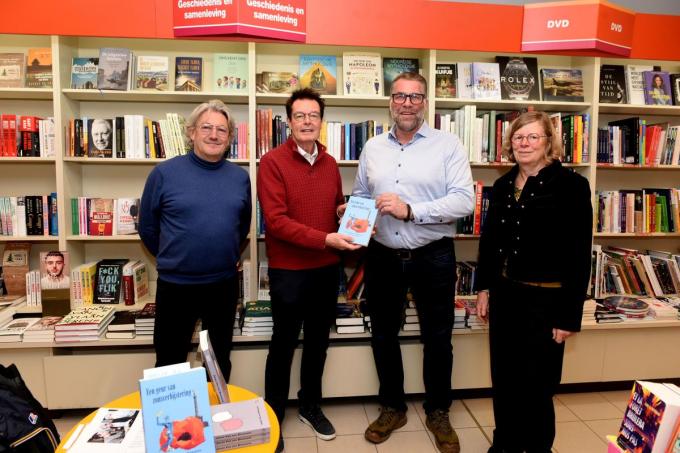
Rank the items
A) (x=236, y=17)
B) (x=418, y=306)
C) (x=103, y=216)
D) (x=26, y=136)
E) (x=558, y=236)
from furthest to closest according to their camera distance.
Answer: (x=103, y=216) < (x=26, y=136) < (x=236, y=17) < (x=418, y=306) < (x=558, y=236)

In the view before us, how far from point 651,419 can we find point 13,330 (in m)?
3.03

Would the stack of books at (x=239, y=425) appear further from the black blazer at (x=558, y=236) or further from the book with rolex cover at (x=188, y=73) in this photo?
the book with rolex cover at (x=188, y=73)

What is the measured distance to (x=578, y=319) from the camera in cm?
186

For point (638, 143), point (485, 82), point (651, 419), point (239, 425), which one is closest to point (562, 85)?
point (485, 82)

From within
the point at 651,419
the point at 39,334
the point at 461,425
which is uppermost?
the point at 651,419

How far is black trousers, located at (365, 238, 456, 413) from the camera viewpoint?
230 centimetres

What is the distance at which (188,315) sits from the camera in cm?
217

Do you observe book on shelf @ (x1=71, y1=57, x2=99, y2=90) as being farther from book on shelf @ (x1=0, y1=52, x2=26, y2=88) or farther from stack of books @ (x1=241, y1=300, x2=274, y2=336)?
stack of books @ (x1=241, y1=300, x2=274, y2=336)

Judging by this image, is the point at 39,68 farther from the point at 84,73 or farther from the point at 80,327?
the point at 80,327

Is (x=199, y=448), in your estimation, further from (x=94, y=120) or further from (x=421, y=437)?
(x=94, y=120)

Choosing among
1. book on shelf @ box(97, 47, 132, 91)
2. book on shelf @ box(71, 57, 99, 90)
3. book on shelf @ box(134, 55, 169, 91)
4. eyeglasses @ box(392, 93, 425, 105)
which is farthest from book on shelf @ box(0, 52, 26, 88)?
eyeglasses @ box(392, 93, 425, 105)

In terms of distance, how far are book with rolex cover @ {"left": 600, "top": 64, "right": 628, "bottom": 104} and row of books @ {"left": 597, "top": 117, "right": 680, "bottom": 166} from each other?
0.17m

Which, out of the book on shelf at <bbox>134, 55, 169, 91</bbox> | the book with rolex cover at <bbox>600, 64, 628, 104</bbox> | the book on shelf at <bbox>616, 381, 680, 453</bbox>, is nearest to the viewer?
the book on shelf at <bbox>616, 381, 680, 453</bbox>

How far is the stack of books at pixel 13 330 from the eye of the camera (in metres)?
2.52
